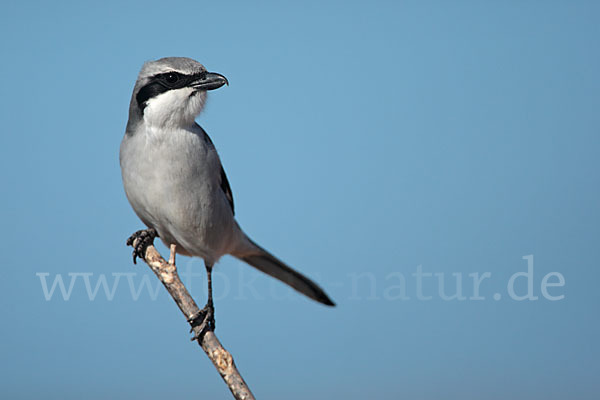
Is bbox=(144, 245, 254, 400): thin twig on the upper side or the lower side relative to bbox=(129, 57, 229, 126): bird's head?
lower

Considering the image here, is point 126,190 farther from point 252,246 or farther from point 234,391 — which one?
point 234,391

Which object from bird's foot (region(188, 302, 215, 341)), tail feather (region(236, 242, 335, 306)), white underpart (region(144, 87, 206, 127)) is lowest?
bird's foot (region(188, 302, 215, 341))

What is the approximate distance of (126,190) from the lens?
10.4ft

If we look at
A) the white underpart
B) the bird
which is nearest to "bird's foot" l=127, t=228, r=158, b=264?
the bird

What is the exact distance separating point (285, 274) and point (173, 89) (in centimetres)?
131

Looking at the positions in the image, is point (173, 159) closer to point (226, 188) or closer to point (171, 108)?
point (171, 108)

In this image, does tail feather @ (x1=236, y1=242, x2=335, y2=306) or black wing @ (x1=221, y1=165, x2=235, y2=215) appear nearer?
black wing @ (x1=221, y1=165, x2=235, y2=215)

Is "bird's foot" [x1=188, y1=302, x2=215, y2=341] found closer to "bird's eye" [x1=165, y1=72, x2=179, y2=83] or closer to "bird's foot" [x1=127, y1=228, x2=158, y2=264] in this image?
"bird's foot" [x1=127, y1=228, x2=158, y2=264]

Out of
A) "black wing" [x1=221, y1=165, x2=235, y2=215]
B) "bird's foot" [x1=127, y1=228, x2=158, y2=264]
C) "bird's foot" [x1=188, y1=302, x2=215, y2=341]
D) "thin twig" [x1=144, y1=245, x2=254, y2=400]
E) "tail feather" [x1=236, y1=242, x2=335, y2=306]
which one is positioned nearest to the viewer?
"thin twig" [x1=144, y1=245, x2=254, y2=400]

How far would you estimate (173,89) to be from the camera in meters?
3.09

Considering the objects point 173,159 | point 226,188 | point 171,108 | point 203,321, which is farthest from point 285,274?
point 171,108

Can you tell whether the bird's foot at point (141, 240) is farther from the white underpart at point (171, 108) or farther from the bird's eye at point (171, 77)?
the bird's eye at point (171, 77)

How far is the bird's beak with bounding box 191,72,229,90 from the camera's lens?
309cm

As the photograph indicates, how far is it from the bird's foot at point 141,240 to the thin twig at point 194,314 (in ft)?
0.14
